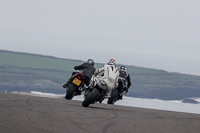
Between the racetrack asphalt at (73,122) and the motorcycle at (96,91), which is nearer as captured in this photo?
the racetrack asphalt at (73,122)

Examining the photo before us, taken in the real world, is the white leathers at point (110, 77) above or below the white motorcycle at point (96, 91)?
above

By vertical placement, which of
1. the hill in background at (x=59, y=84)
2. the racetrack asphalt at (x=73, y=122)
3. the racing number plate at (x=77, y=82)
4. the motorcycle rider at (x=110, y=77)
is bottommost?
the hill in background at (x=59, y=84)

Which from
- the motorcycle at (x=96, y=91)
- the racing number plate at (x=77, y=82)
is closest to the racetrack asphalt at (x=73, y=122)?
the motorcycle at (x=96, y=91)

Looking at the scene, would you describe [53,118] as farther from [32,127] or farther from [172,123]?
[172,123]

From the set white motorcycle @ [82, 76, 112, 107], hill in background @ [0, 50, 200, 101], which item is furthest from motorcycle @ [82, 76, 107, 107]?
hill in background @ [0, 50, 200, 101]

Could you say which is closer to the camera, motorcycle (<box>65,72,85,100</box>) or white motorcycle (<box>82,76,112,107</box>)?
white motorcycle (<box>82,76,112,107</box>)

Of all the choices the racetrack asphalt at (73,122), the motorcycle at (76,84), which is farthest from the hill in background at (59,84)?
the racetrack asphalt at (73,122)

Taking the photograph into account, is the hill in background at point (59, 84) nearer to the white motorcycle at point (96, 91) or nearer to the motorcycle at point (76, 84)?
the motorcycle at point (76, 84)

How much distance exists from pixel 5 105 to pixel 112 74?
12.5ft

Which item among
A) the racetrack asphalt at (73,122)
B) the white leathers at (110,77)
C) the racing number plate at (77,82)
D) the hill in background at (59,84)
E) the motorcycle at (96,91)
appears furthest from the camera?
the hill in background at (59,84)

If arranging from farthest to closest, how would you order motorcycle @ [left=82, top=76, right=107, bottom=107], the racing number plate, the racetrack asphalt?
the racing number plate, motorcycle @ [left=82, top=76, right=107, bottom=107], the racetrack asphalt

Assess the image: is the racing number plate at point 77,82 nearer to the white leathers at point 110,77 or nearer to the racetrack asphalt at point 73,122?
the white leathers at point 110,77

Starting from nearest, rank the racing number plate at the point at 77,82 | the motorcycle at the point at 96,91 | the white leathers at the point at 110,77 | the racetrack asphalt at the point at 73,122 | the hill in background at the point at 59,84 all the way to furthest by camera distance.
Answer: the racetrack asphalt at the point at 73,122, the motorcycle at the point at 96,91, the white leathers at the point at 110,77, the racing number plate at the point at 77,82, the hill in background at the point at 59,84

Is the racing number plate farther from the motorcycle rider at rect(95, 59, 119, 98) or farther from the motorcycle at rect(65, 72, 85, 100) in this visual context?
the motorcycle rider at rect(95, 59, 119, 98)
